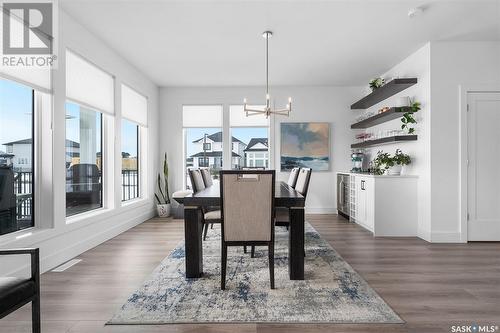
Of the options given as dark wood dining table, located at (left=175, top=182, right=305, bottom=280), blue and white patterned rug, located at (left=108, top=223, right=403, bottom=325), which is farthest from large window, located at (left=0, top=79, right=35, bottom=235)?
dark wood dining table, located at (left=175, top=182, right=305, bottom=280)

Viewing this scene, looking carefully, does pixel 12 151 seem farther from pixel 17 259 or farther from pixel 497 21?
pixel 497 21

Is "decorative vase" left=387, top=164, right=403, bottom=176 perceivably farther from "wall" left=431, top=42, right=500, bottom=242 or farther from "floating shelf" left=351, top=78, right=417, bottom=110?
"floating shelf" left=351, top=78, right=417, bottom=110

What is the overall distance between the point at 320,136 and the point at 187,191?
307 cm

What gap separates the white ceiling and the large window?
1126mm

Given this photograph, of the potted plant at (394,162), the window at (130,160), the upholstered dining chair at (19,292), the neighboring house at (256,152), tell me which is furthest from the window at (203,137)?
the upholstered dining chair at (19,292)

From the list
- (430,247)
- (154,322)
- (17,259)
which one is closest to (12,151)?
(17,259)

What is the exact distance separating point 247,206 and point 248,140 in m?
4.28

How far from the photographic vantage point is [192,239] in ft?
8.85

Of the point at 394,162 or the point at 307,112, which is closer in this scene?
the point at 394,162

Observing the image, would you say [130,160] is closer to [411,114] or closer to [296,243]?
[296,243]

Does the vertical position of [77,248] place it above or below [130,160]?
below

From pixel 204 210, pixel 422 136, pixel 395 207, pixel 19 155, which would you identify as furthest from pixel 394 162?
pixel 19 155

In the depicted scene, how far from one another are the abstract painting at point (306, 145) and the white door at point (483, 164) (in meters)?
2.74

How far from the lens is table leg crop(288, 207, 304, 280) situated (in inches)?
104
